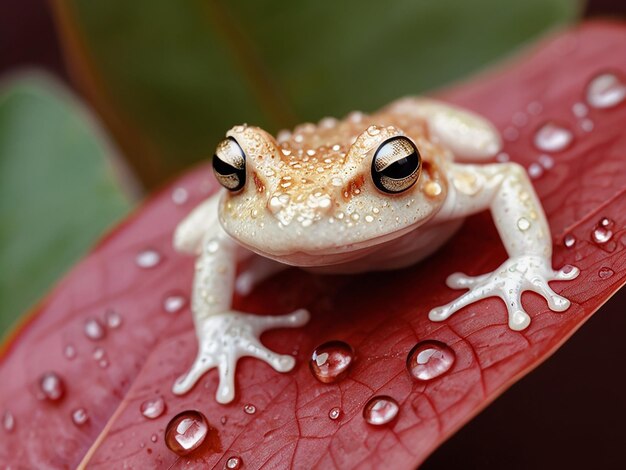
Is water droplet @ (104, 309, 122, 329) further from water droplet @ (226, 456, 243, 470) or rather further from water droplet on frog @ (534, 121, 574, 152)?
water droplet on frog @ (534, 121, 574, 152)

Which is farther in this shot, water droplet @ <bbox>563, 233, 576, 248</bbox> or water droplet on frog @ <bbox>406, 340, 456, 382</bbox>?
water droplet @ <bbox>563, 233, 576, 248</bbox>

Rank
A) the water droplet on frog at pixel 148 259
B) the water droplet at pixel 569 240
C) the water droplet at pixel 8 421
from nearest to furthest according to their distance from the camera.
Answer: the water droplet at pixel 569 240 < the water droplet at pixel 8 421 < the water droplet on frog at pixel 148 259

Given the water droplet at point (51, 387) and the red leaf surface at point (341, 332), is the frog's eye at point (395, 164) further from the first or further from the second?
the water droplet at point (51, 387)

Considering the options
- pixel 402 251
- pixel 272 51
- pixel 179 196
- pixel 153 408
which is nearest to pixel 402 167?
pixel 402 251

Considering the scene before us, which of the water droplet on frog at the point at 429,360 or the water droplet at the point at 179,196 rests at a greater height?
the water droplet at the point at 179,196

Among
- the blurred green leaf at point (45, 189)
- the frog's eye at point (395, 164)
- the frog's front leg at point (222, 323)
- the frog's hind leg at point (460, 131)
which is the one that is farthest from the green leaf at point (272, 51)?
the frog's eye at point (395, 164)

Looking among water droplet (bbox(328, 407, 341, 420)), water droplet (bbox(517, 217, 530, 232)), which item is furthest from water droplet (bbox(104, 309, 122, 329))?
water droplet (bbox(517, 217, 530, 232))
